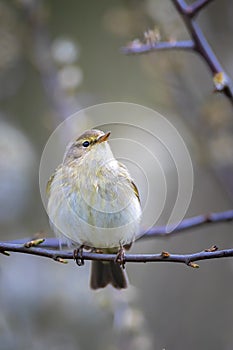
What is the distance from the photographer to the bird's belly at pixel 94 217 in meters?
3.70

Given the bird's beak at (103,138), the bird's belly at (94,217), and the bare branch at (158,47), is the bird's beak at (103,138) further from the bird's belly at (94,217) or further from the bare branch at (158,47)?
the bare branch at (158,47)

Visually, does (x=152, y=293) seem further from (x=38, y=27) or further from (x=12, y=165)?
(x=38, y=27)

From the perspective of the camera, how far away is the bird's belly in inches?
145

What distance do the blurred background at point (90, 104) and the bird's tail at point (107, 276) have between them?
7cm

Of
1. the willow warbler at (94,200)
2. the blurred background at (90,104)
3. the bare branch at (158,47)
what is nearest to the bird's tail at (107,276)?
the blurred background at (90,104)

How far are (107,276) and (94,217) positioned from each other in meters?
0.78

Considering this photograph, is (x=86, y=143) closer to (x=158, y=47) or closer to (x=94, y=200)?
(x=94, y=200)

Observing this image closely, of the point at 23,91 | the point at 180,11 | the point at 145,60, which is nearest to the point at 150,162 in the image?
the point at 145,60

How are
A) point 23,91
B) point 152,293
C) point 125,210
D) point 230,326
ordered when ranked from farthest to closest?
1. point 23,91
2. point 152,293
3. point 230,326
4. point 125,210

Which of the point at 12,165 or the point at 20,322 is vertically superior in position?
the point at 12,165

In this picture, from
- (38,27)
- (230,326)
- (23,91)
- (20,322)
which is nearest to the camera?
(20,322)

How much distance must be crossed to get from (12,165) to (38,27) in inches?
45.6

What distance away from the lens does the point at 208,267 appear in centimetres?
676

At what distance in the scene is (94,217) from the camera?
371 cm
